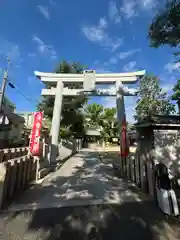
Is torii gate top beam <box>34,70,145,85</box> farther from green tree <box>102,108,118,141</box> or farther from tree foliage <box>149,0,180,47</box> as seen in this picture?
green tree <box>102,108,118,141</box>

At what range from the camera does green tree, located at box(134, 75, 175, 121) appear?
1856 centimetres

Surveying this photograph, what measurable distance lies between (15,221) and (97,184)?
8.70 feet

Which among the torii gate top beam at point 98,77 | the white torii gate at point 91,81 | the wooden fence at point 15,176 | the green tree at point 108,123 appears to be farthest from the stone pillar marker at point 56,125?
the green tree at point 108,123

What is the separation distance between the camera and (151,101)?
1961 centimetres

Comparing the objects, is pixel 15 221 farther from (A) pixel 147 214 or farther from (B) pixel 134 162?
(B) pixel 134 162

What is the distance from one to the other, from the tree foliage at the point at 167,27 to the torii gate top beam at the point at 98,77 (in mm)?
3077

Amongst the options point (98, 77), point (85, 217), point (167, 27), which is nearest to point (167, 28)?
point (167, 27)

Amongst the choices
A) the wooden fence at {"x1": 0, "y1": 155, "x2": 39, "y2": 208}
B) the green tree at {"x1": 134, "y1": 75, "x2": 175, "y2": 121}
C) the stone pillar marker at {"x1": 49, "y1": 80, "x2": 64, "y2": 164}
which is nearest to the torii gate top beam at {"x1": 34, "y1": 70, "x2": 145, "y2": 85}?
the stone pillar marker at {"x1": 49, "y1": 80, "x2": 64, "y2": 164}

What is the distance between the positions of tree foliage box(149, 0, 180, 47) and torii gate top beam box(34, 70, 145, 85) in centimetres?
308

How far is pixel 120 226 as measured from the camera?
2.39m

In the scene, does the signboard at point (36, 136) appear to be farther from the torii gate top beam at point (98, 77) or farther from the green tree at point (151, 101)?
the green tree at point (151, 101)

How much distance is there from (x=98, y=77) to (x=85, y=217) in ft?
23.1

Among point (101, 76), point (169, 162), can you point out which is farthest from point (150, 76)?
point (169, 162)

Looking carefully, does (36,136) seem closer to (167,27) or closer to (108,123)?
(167,27)
